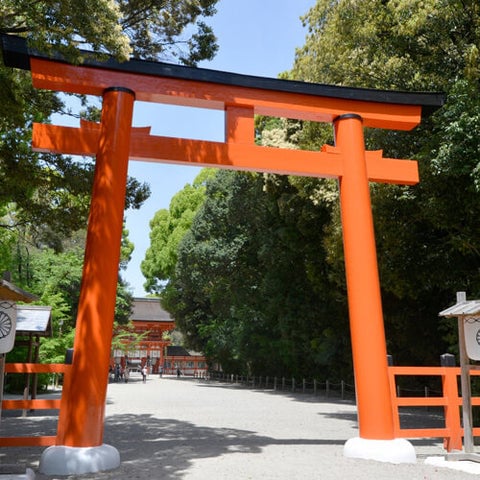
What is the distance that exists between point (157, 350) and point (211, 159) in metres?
43.7

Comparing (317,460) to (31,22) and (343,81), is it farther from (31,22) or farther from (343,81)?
(343,81)

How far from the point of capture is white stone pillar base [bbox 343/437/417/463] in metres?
6.19

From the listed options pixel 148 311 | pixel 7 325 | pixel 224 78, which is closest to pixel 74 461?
pixel 7 325

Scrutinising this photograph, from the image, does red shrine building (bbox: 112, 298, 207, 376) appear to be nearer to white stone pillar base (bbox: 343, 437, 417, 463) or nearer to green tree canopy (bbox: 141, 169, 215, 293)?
green tree canopy (bbox: 141, 169, 215, 293)

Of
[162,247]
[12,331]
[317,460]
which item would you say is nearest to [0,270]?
[12,331]

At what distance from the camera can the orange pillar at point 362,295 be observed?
6.55 meters

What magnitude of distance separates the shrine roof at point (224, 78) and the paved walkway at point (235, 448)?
5244 millimetres

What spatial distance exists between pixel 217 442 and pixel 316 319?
12539 mm

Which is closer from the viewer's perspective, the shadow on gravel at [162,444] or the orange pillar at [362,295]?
the shadow on gravel at [162,444]

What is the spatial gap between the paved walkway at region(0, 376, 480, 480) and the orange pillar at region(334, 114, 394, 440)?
0.72 m

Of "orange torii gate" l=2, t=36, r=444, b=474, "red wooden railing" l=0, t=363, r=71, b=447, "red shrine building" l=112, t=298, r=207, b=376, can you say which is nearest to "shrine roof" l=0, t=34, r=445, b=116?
"orange torii gate" l=2, t=36, r=444, b=474

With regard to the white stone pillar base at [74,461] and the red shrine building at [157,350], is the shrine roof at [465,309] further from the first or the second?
the red shrine building at [157,350]

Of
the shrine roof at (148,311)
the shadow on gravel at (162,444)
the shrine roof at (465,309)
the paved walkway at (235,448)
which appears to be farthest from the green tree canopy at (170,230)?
the shrine roof at (465,309)

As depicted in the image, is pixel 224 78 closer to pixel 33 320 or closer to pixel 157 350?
pixel 33 320
